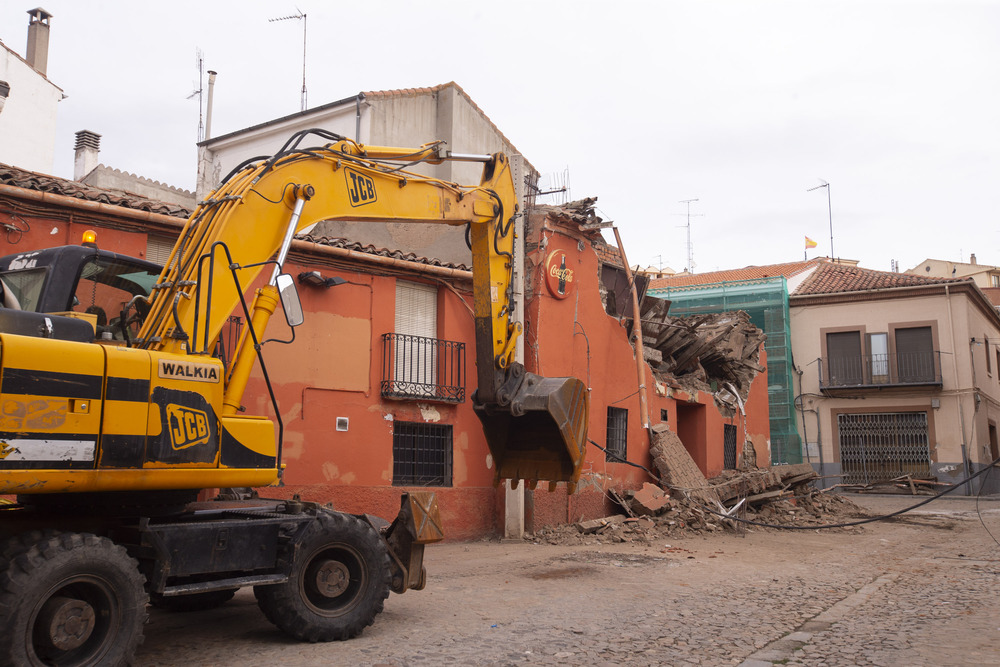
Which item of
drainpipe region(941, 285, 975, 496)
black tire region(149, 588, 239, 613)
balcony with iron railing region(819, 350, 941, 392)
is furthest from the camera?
balcony with iron railing region(819, 350, 941, 392)

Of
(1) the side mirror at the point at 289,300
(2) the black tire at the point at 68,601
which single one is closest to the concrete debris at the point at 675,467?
(1) the side mirror at the point at 289,300

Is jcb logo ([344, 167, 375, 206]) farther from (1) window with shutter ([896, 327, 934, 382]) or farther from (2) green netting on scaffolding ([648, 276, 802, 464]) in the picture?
(1) window with shutter ([896, 327, 934, 382])

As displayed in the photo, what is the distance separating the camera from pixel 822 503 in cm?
1877

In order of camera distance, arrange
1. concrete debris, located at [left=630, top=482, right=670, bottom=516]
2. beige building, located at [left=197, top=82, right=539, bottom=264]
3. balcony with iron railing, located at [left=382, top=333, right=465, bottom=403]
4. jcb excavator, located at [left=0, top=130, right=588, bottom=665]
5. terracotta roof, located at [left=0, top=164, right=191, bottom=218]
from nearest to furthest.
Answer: jcb excavator, located at [left=0, top=130, right=588, bottom=665] → terracotta roof, located at [left=0, top=164, right=191, bottom=218] → balcony with iron railing, located at [left=382, top=333, right=465, bottom=403] → concrete debris, located at [left=630, top=482, right=670, bottom=516] → beige building, located at [left=197, top=82, right=539, bottom=264]

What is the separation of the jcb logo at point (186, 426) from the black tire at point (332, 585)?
3.94 feet

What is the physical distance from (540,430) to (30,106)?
23.3 metres

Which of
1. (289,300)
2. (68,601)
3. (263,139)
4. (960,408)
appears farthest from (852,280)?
(68,601)

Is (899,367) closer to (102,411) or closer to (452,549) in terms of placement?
(452,549)

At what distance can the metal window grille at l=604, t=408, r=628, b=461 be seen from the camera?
15922 millimetres

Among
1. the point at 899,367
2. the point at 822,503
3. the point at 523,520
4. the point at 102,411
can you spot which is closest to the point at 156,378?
the point at 102,411

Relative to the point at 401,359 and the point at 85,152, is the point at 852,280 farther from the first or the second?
the point at 85,152

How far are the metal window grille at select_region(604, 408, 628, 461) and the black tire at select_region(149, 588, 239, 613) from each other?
936 cm

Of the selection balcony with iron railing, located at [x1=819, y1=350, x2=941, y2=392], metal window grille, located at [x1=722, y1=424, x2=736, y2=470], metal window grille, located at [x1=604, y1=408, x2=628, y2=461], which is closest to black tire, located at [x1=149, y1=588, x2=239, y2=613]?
metal window grille, located at [x1=604, y1=408, x2=628, y2=461]

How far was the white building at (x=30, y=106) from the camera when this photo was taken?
79.4ft
